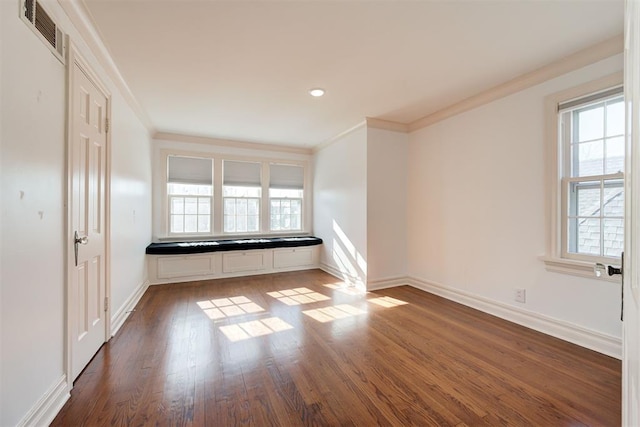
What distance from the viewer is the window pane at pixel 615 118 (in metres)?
2.14

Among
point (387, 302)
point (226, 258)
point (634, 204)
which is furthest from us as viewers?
point (226, 258)

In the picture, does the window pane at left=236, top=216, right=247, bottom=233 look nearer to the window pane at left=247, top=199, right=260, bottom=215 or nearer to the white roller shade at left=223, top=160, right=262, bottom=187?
the window pane at left=247, top=199, right=260, bottom=215

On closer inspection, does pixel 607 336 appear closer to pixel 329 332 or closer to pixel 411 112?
pixel 329 332

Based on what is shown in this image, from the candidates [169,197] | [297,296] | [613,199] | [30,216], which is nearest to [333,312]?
[297,296]


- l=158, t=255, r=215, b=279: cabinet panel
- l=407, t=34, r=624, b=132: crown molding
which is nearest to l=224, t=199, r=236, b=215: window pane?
l=158, t=255, r=215, b=279: cabinet panel

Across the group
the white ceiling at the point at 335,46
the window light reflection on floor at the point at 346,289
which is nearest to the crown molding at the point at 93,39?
the white ceiling at the point at 335,46

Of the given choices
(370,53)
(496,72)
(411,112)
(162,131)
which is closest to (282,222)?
(162,131)

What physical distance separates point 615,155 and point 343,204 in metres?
3.21

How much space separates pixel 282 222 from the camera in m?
5.71

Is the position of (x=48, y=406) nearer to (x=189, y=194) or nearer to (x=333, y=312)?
(x=333, y=312)

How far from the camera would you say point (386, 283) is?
407 centimetres

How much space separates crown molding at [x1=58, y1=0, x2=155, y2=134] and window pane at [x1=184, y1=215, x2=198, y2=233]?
7.60 feet

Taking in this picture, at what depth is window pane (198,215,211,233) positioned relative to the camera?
16.4ft

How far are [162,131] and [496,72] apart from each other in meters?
4.94
